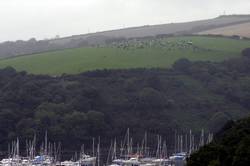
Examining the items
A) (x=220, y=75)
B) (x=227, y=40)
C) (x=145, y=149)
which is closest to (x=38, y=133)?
(x=145, y=149)

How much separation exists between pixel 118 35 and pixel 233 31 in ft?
97.3

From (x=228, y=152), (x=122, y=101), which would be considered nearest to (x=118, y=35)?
(x=122, y=101)

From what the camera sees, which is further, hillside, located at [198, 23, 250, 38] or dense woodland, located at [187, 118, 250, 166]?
hillside, located at [198, 23, 250, 38]

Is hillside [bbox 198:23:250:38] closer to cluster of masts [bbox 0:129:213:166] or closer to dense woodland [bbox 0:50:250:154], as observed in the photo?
dense woodland [bbox 0:50:250:154]

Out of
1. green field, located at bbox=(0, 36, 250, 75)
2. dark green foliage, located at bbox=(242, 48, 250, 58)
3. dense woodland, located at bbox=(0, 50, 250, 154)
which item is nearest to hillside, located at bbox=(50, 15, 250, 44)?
green field, located at bbox=(0, 36, 250, 75)

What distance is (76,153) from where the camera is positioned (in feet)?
312

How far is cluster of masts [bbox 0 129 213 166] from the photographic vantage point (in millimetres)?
87250

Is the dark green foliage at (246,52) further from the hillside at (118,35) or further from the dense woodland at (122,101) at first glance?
the hillside at (118,35)

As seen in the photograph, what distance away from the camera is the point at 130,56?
12988cm

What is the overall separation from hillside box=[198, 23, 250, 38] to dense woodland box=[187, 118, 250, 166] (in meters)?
84.2

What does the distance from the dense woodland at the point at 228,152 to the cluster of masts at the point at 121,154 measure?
3189cm

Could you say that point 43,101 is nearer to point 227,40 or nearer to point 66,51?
point 66,51

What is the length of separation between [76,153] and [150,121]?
48.6ft

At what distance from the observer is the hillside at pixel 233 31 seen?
13827cm
